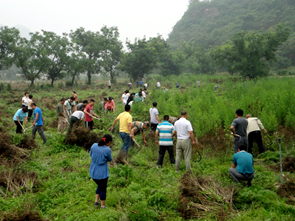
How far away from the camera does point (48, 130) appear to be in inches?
479

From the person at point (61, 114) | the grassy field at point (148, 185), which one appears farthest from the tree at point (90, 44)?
the grassy field at point (148, 185)

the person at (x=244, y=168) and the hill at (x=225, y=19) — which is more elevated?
the hill at (x=225, y=19)

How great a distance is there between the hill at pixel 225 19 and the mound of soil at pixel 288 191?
59895 mm

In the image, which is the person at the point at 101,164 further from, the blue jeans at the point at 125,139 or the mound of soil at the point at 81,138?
the mound of soil at the point at 81,138

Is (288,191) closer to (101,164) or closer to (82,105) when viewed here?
(101,164)

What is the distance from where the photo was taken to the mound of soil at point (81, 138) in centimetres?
905

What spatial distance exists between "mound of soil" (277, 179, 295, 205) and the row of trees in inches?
1092

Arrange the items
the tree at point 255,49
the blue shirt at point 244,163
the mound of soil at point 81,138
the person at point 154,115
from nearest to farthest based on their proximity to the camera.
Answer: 1. the blue shirt at point 244,163
2. the mound of soil at point 81,138
3. the person at point 154,115
4. the tree at point 255,49

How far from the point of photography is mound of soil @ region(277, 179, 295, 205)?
502 centimetres

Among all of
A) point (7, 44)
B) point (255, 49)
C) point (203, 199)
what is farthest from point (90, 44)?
point (203, 199)

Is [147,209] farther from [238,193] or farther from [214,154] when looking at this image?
[214,154]

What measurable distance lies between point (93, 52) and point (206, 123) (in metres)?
41.8

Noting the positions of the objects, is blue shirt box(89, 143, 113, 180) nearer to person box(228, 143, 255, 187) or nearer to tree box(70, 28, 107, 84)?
person box(228, 143, 255, 187)

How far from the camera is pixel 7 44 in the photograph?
34625mm
